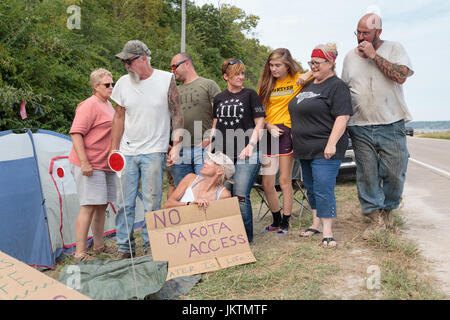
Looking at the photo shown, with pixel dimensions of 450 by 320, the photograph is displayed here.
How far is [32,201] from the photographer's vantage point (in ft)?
13.7

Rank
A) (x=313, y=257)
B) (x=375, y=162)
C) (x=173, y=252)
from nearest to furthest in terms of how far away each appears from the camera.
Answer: (x=173, y=252) → (x=313, y=257) → (x=375, y=162)

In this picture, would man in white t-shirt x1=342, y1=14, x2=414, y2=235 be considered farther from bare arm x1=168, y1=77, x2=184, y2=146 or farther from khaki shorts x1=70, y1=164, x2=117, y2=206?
khaki shorts x1=70, y1=164, x2=117, y2=206

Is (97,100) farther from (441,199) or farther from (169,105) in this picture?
(441,199)

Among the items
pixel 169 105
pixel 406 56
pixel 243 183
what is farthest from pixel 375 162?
pixel 169 105

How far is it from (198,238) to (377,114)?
2.22 metres

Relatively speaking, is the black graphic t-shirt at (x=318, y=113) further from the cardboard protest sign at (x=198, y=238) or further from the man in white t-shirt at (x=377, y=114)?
the cardboard protest sign at (x=198, y=238)

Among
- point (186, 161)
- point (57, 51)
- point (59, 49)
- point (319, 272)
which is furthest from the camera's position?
point (59, 49)

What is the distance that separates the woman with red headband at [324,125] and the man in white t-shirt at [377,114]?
1.10ft

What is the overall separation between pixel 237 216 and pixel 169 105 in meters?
1.23

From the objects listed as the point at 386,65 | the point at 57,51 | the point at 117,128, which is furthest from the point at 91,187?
the point at 57,51

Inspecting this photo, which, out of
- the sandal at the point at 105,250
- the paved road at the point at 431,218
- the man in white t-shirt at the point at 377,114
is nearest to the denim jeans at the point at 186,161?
the sandal at the point at 105,250

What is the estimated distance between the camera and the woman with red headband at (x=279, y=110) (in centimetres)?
429

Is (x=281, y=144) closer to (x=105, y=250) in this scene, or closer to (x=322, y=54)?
(x=322, y=54)

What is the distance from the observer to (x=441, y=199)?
252 inches
